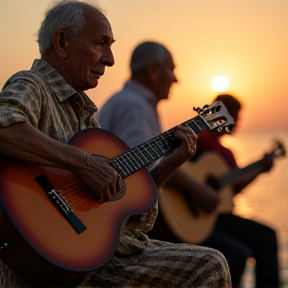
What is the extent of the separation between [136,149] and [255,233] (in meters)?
2.46

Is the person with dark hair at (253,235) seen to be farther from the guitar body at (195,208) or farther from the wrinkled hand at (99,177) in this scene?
the wrinkled hand at (99,177)

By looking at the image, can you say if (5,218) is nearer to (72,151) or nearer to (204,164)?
(72,151)

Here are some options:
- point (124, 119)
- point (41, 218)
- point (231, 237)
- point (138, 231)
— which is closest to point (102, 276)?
point (138, 231)

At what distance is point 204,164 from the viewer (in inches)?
194

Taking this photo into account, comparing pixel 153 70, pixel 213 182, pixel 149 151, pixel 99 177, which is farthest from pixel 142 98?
pixel 99 177

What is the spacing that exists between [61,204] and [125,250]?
408 mm

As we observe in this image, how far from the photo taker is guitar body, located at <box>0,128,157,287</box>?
213 cm

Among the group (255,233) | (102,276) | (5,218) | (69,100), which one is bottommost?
(255,233)

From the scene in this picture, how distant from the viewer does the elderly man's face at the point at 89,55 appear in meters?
2.57

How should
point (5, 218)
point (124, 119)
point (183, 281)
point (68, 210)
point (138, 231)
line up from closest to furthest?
point (5, 218), point (68, 210), point (183, 281), point (138, 231), point (124, 119)

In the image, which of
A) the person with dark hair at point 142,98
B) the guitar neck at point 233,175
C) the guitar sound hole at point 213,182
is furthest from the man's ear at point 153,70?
the guitar neck at point 233,175

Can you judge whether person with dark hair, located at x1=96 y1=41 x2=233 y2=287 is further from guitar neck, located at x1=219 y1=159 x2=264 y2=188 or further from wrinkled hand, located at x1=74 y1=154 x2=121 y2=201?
wrinkled hand, located at x1=74 y1=154 x2=121 y2=201

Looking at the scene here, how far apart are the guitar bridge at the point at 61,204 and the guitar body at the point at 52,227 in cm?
1

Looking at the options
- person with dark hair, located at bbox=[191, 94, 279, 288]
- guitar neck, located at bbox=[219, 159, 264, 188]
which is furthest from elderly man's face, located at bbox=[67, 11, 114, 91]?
guitar neck, located at bbox=[219, 159, 264, 188]
